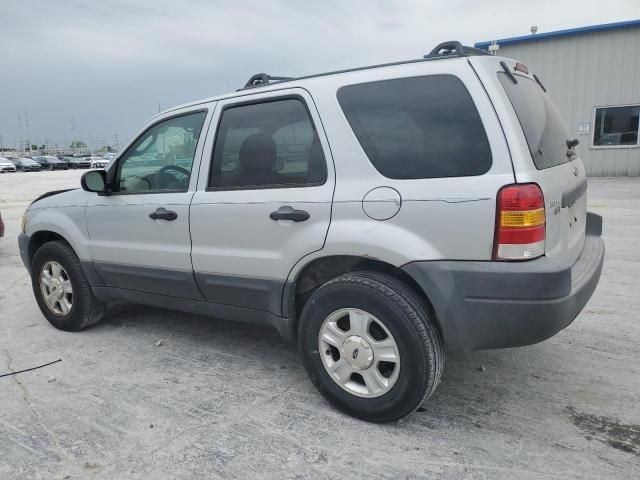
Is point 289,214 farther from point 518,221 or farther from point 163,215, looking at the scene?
point 518,221

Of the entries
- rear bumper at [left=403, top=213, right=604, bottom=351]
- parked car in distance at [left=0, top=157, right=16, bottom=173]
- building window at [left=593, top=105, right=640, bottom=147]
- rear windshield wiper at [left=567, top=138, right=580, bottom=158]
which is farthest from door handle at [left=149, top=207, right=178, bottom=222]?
parked car in distance at [left=0, top=157, right=16, bottom=173]

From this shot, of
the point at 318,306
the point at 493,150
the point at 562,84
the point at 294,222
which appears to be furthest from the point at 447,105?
the point at 562,84

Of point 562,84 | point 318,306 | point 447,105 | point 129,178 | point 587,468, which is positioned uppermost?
point 562,84

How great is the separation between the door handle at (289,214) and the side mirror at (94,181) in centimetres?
164

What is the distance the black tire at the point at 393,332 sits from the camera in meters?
2.49

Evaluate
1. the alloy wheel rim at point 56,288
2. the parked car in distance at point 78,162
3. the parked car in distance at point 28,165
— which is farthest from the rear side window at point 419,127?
the parked car in distance at point 78,162

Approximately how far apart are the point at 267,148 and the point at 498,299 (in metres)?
1.60

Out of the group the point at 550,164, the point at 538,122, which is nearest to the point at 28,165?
the point at 538,122

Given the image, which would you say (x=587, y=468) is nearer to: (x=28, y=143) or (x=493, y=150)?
(x=493, y=150)

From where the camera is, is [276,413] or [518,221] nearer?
[518,221]

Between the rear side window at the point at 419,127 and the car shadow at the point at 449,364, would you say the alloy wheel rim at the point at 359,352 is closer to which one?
the car shadow at the point at 449,364

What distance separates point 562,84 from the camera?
1719 cm

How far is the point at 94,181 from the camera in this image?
148 inches

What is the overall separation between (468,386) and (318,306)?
113 cm
